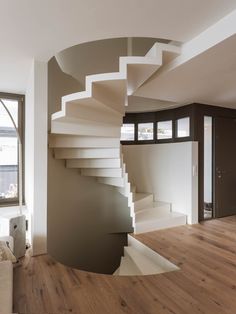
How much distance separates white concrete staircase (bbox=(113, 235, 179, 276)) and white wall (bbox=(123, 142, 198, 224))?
127cm

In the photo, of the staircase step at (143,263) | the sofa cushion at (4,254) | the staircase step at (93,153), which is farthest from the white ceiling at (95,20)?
the staircase step at (143,263)

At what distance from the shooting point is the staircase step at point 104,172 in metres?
3.39

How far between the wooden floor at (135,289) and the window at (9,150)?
1569 mm

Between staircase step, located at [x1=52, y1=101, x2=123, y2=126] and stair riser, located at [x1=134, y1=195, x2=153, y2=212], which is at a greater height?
staircase step, located at [x1=52, y1=101, x2=123, y2=126]

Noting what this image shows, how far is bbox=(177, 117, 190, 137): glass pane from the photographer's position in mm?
4250

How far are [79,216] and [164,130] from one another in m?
2.47

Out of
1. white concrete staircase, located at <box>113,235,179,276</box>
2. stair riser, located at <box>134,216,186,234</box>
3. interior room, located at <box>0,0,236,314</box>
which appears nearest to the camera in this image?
interior room, located at <box>0,0,236,314</box>

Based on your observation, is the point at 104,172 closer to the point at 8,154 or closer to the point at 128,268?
the point at 128,268

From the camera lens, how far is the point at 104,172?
11.7 feet

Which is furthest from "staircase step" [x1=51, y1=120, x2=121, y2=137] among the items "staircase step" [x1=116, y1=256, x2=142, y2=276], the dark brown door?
the dark brown door

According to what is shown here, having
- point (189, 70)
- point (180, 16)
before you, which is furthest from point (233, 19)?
point (189, 70)

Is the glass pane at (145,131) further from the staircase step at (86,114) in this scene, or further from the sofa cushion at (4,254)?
the sofa cushion at (4,254)

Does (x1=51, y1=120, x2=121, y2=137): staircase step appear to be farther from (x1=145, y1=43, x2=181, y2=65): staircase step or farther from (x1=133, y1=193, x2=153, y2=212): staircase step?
(x1=133, y1=193, x2=153, y2=212): staircase step

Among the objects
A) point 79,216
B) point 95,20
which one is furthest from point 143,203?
point 95,20
